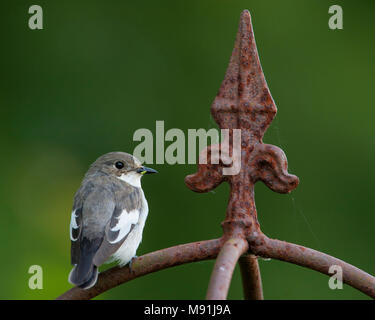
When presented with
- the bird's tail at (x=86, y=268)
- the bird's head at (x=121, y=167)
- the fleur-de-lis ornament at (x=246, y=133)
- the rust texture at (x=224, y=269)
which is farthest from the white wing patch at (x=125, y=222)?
the rust texture at (x=224, y=269)

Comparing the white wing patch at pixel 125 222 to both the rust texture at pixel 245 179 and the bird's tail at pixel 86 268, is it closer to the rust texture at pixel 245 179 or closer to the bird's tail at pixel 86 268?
the bird's tail at pixel 86 268

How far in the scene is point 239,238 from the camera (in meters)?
1.95

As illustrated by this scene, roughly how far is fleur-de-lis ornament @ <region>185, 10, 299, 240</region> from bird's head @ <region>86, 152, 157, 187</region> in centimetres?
144

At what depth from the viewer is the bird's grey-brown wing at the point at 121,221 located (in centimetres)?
283

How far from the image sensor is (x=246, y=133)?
2051 mm

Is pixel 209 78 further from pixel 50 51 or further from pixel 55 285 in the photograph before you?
pixel 55 285

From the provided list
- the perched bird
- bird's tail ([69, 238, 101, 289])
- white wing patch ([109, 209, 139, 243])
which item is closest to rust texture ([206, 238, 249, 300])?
→ bird's tail ([69, 238, 101, 289])

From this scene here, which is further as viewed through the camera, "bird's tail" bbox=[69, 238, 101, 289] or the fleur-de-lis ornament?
"bird's tail" bbox=[69, 238, 101, 289]

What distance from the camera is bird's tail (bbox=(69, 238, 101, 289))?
236 cm

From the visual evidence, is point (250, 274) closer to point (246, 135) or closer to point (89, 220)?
point (246, 135)

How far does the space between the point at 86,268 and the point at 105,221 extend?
1.49 ft

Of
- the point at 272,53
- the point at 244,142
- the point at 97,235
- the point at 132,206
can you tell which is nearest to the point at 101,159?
the point at 132,206

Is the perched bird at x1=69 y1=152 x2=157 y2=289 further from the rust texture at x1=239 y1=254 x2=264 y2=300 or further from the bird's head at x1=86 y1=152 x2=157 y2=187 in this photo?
the rust texture at x1=239 y1=254 x2=264 y2=300
